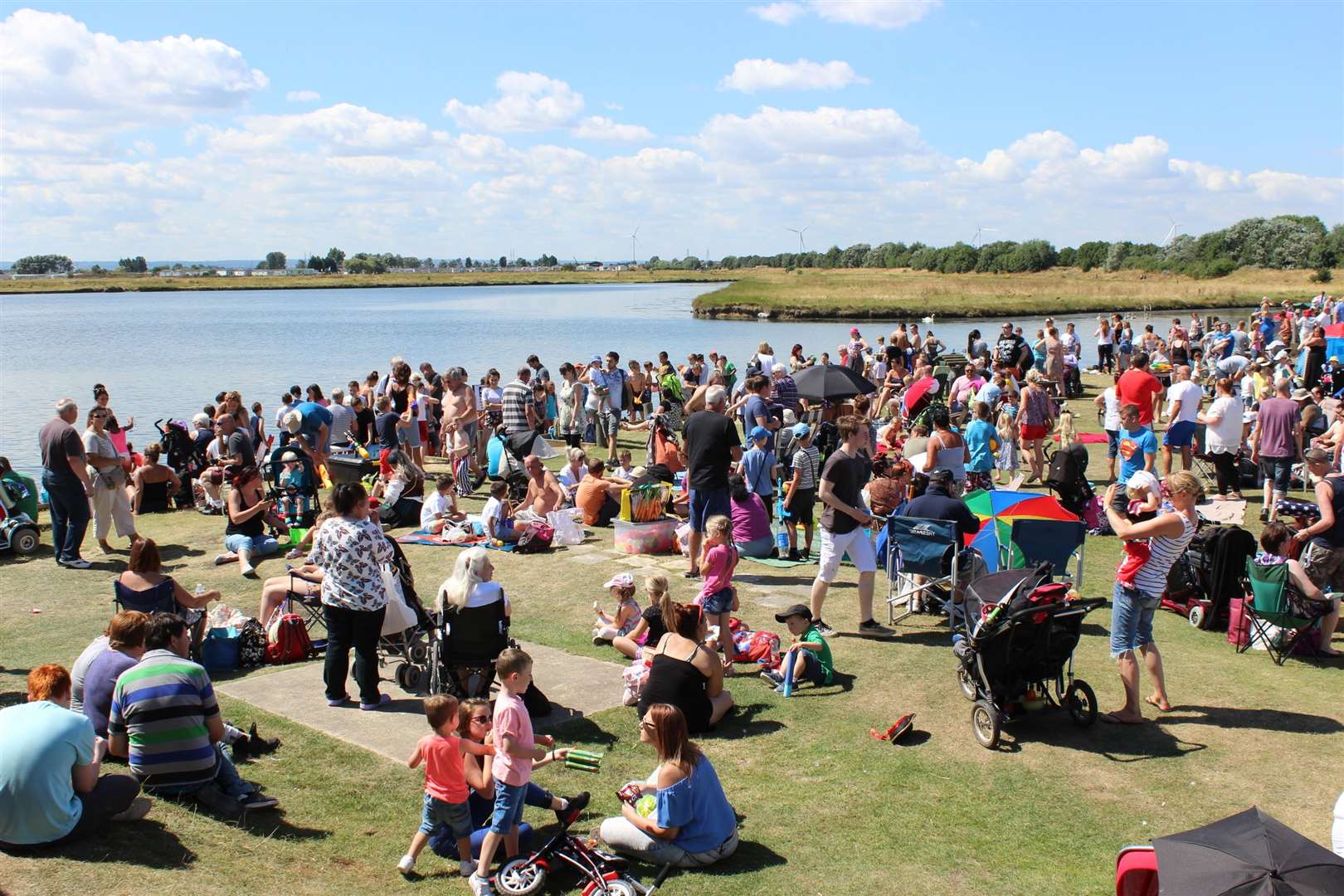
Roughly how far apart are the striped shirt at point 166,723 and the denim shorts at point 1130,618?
524 cm

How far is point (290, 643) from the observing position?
8172 millimetres

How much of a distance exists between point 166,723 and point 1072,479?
29.5 ft

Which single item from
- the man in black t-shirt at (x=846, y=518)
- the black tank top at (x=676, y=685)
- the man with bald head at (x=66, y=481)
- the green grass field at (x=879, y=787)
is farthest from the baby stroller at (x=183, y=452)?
the black tank top at (x=676, y=685)

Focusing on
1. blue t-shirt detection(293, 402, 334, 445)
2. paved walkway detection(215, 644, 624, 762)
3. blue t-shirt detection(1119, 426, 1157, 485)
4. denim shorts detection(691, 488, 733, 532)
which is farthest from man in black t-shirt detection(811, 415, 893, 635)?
blue t-shirt detection(293, 402, 334, 445)

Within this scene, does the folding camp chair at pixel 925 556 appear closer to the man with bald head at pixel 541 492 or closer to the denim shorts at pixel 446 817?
the man with bald head at pixel 541 492

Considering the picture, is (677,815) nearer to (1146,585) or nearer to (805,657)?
(805,657)

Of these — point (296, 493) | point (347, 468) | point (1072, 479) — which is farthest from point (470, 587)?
point (347, 468)

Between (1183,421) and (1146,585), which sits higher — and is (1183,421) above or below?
above

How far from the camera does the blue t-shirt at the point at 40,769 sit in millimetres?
4625

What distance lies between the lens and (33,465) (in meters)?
22.0

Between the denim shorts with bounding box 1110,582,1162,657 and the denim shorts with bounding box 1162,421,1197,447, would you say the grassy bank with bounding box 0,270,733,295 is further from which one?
the denim shorts with bounding box 1110,582,1162,657

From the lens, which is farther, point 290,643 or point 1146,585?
point 290,643

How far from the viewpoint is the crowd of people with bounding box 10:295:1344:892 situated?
5125 millimetres

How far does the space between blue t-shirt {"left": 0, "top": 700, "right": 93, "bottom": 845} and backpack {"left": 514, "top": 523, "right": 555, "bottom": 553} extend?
672cm
